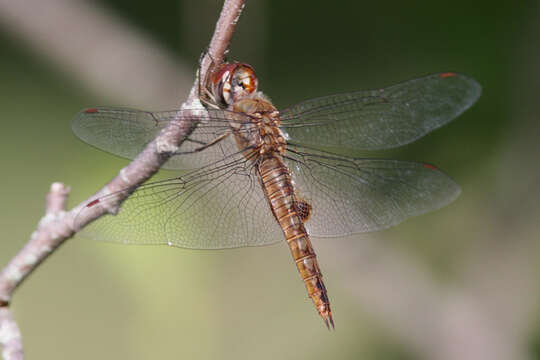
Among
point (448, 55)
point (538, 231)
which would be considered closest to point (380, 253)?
point (538, 231)

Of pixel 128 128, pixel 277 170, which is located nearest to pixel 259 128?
pixel 277 170

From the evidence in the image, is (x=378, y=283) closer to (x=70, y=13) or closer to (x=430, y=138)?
(x=430, y=138)

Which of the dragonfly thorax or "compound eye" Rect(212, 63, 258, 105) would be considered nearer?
"compound eye" Rect(212, 63, 258, 105)

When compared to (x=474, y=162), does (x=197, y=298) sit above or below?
below

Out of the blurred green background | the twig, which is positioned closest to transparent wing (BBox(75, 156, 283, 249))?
the twig

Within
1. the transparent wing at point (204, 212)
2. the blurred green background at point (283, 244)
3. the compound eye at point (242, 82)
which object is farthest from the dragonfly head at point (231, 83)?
the blurred green background at point (283, 244)

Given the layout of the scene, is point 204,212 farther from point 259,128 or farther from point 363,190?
point 363,190

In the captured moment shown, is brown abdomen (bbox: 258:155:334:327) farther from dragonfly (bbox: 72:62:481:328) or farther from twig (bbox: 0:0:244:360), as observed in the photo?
twig (bbox: 0:0:244:360)
